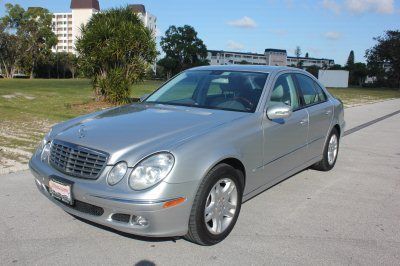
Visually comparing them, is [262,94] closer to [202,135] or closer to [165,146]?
[202,135]

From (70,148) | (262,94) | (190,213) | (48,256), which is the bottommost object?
(48,256)

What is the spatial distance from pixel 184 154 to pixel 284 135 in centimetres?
175

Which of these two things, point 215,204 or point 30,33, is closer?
point 215,204

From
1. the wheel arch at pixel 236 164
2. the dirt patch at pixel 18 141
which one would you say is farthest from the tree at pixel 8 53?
the wheel arch at pixel 236 164

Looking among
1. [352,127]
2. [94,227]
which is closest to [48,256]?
[94,227]

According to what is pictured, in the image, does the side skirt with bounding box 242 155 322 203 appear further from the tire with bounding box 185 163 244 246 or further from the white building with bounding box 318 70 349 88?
the white building with bounding box 318 70 349 88

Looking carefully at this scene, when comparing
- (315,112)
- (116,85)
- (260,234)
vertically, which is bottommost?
(260,234)

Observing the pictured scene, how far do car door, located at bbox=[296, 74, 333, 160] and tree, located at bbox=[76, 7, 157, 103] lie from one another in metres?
8.97

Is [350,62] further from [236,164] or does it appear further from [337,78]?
[236,164]

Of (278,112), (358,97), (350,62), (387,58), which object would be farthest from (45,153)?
(350,62)

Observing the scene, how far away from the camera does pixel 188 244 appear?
12.6ft

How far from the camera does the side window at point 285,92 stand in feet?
16.2

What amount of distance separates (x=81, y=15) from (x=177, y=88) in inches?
5746

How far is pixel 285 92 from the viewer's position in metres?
5.20
